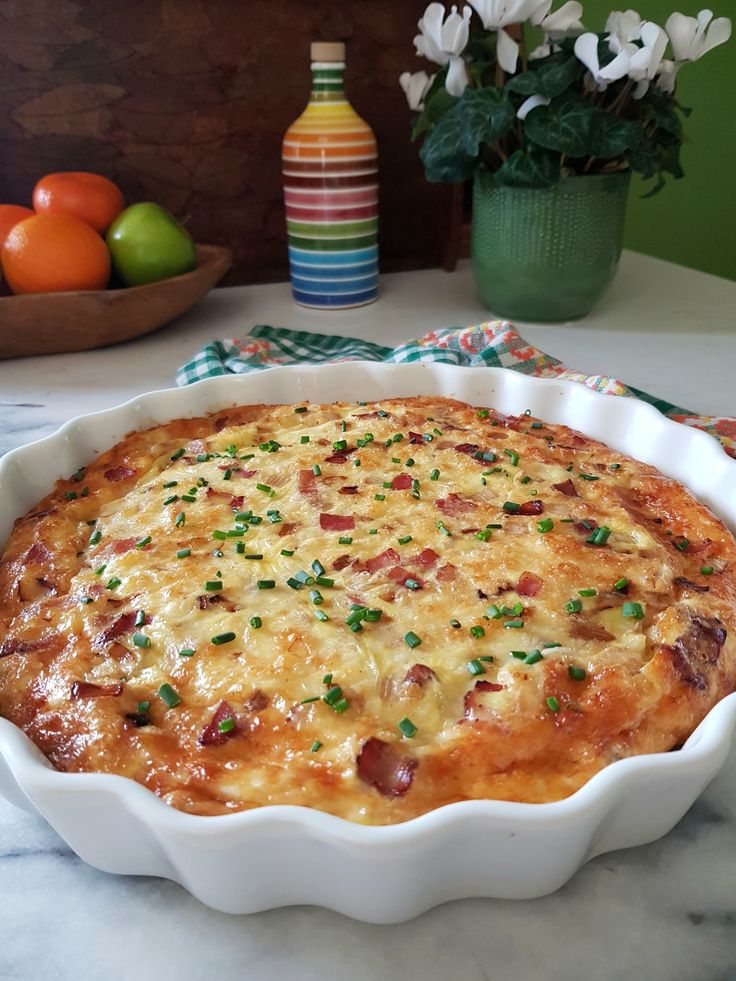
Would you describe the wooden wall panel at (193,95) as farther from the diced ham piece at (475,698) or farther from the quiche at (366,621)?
the diced ham piece at (475,698)

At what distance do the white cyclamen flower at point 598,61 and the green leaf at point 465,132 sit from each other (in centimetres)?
21

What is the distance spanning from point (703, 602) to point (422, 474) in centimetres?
48

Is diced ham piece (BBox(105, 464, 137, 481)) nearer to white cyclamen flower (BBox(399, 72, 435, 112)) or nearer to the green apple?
the green apple

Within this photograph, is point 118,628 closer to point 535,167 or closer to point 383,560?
point 383,560

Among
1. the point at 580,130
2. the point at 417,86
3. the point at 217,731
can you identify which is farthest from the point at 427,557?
the point at 417,86

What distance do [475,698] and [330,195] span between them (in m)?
1.96

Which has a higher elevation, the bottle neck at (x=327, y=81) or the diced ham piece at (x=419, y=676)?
the bottle neck at (x=327, y=81)

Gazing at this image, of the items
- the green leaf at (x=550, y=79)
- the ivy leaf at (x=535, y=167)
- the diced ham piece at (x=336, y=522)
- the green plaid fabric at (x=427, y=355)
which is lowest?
the green plaid fabric at (x=427, y=355)

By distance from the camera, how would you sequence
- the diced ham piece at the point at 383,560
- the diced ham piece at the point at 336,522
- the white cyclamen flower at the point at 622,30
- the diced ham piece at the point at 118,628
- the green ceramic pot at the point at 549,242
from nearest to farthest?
the diced ham piece at the point at 118,628
the diced ham piece at the point at 383,560
the diced ham piece at the point at 336,522
the white cyclamen flower at the point at 622,30
the green ceramic pot at the point at 549,242

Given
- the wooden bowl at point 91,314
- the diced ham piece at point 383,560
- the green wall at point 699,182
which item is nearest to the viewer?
the diced ham piece at point 383,560

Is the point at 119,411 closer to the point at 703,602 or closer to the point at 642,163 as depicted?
the point at 703,602

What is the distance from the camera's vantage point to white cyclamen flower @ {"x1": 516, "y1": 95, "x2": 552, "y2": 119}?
2164mm

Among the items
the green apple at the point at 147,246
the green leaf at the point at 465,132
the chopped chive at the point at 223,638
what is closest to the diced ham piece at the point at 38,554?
the chopped chive at the point at 223,638

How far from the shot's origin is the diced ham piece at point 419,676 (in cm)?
97
